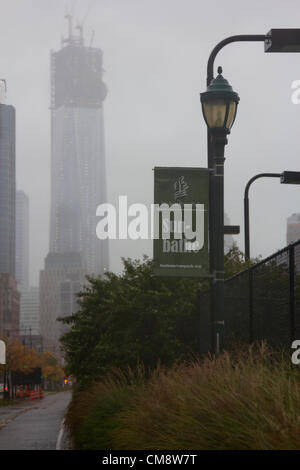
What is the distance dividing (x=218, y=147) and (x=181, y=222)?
1529 millimetres

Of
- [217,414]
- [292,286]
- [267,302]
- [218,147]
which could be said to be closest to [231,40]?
[218,147]

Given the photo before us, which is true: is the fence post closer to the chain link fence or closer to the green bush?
the chain link fence

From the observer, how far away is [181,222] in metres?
14.2

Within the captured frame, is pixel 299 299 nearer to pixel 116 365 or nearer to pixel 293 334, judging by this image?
pixel 293 334

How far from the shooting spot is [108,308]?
25.8 metres

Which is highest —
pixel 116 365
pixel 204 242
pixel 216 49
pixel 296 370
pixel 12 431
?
pixel 216 49

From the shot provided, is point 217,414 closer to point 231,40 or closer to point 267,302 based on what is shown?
point 267,302

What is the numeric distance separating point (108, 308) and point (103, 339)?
141 cm

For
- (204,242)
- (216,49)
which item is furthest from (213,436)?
(216,49)

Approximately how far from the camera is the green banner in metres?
14.3

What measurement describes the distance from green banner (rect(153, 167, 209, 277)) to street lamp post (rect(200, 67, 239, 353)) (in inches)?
8.4

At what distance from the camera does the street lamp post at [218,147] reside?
14.5 meters

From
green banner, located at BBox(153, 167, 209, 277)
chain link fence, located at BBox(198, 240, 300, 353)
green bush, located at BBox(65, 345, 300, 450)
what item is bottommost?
green bush, located at BBox(65, 345, 300, 450)

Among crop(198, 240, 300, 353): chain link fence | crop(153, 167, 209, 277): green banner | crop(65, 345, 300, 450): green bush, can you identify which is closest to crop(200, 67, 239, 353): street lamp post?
crop(153, 167, 209, 277): green banner
